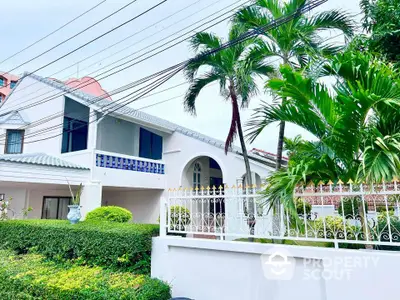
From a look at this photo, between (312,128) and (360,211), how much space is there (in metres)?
1.41

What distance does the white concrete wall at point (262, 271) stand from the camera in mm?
3539

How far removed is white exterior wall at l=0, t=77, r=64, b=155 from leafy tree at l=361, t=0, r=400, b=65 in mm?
12368

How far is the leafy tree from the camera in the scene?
517 cm

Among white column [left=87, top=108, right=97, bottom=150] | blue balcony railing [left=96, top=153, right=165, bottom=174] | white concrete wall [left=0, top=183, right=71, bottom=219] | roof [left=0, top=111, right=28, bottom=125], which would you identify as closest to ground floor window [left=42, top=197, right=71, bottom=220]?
white concrete wall [left=0, top=183, right=71, bottom=219]

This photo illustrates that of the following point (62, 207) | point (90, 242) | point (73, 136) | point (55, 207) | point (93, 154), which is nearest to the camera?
point (90, 242)

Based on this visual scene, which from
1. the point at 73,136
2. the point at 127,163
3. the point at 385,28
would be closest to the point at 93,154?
the point at 127,163

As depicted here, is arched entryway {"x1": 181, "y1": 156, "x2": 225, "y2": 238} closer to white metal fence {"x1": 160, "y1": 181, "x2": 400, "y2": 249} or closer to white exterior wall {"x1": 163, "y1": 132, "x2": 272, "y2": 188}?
white metal fence {"x1": 160, "y1": 181, "x2": 400, "y2": 249}

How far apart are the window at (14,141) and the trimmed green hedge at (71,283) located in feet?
30.6

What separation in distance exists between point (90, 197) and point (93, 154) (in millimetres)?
1745

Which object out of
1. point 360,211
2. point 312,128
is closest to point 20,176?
point 312,128

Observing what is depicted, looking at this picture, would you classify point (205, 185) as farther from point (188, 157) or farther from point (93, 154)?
point (93, 154)

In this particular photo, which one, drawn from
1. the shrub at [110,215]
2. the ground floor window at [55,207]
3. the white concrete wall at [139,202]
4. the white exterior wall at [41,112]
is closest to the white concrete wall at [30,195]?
the ground floor window at [55,207]

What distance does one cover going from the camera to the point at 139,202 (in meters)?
15.1

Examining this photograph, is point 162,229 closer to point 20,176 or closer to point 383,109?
point 383,109
